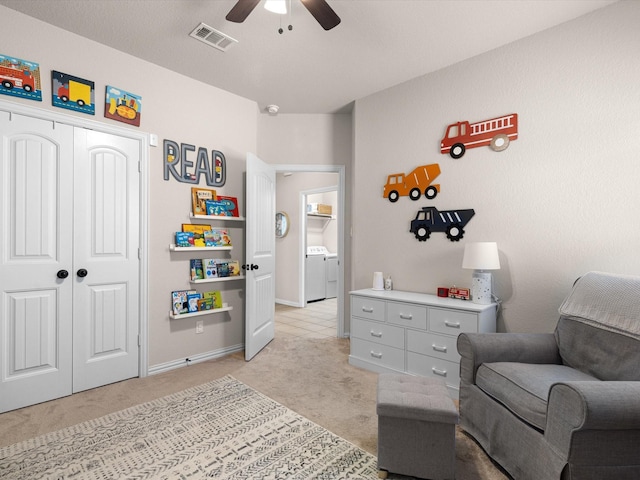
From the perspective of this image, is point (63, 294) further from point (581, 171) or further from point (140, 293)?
point (581, 171)

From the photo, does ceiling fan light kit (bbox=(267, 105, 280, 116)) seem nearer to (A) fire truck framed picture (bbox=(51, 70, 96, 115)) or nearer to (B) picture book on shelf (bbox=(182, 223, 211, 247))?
(B) picture book on shelf (bbox=(182, 223, 211, 247))

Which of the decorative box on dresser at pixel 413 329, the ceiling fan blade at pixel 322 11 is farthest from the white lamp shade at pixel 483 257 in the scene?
the ceiling fan blade at pixel 322 11

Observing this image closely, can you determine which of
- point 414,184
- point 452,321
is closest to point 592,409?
point 452,321

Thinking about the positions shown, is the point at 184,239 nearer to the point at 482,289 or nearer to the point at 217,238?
the point at 217,238

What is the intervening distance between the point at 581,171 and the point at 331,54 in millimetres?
2129

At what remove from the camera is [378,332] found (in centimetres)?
303

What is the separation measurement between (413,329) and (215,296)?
194 centimetres

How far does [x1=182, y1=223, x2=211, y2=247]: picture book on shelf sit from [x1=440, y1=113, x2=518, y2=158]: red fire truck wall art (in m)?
2.41

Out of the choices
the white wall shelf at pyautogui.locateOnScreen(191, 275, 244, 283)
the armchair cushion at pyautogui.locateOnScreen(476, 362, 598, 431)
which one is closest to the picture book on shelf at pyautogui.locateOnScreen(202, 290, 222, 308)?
the white wall shelf at pyautogui.locateOnScreen(191, 275, 244, 283)

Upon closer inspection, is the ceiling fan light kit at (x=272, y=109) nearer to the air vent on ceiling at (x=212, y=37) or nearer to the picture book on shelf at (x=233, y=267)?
the air vent on ceiling at (x=212, y=37)

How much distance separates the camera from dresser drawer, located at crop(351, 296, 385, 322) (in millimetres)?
3031

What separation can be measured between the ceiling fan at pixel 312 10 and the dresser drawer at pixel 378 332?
2354 mm

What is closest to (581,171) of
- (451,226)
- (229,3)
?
(451,226)

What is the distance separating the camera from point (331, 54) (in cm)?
283
